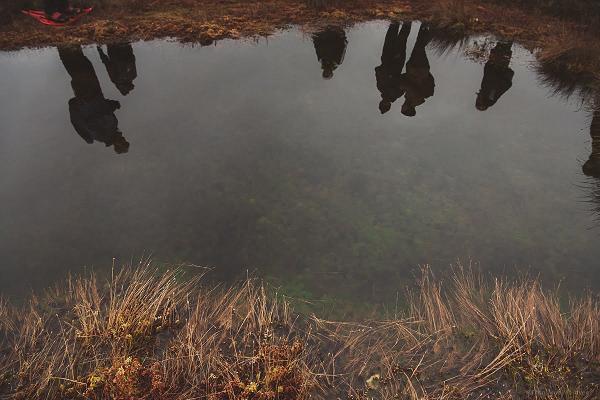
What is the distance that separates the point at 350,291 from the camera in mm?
4836

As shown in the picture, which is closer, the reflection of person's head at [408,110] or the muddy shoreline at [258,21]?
the reflection of person's head at [408,110]

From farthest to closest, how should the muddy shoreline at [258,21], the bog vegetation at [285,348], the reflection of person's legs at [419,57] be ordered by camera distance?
the muddy shoreline at [258,21]
the reflection of person's legs at [419,57]
the bog vegetation at [285,348]

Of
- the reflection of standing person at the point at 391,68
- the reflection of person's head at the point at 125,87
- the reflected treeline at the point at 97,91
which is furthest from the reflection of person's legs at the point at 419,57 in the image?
the reflected treeline at the point at 97,91

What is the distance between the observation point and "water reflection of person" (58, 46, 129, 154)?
6.60m

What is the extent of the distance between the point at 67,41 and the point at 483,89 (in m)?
10.5

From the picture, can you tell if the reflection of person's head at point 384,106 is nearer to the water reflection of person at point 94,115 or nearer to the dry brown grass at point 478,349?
the dry brown grass at point 478,349

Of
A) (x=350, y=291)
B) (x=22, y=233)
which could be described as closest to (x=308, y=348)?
(x=350, y=291)

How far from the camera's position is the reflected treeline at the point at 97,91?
21.7ft

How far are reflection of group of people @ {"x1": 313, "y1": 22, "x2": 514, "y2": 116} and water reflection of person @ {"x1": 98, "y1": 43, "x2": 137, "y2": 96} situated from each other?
4.39 metres

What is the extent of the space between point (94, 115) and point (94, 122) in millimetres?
159

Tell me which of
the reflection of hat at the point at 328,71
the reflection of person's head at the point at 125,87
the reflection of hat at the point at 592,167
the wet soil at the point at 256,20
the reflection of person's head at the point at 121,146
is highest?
the wet soil at the point at 256,20

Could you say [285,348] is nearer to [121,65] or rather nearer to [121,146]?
[121,146]

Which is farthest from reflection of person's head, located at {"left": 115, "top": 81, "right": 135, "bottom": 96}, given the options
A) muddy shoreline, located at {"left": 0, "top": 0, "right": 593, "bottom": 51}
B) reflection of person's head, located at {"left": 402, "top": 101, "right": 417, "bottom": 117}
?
reflection of person's head, located at {"left": 402, "top": 101, "right": 417, "bottom": 117}

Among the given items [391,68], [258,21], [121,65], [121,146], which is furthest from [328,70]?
[121,65]
